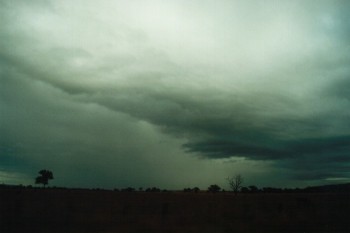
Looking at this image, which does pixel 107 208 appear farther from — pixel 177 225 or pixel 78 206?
pixel 177 225

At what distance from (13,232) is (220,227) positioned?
18.4 m

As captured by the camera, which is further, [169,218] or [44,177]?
[44,177]

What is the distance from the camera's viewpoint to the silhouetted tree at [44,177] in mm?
129750

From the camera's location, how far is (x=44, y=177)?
131m

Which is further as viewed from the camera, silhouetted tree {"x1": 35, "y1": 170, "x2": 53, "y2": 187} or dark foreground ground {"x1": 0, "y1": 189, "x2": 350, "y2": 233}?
silhouetted tree {"x1": 35, "y1": 170, "x2": 53, "y2": 187}

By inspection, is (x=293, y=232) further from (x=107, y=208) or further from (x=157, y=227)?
(x=107, y=208)

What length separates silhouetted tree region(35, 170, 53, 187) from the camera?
5108 inches

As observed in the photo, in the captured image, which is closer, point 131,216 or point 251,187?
point 131,216

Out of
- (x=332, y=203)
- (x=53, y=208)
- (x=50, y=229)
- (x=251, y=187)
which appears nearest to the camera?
(x=50, y=229)

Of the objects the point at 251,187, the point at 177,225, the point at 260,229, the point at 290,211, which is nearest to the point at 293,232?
the point at 260,229

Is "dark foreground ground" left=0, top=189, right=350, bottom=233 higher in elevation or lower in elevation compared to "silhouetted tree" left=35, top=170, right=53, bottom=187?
lower

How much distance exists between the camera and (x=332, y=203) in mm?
59969

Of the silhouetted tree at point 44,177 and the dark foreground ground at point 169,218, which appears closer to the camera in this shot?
Result: the dark foreground ground at point 169,218

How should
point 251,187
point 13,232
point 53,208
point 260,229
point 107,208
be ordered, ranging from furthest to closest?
point 251,187 → point 107,208 → point 53,208 → point 260,229 → point 13,232
